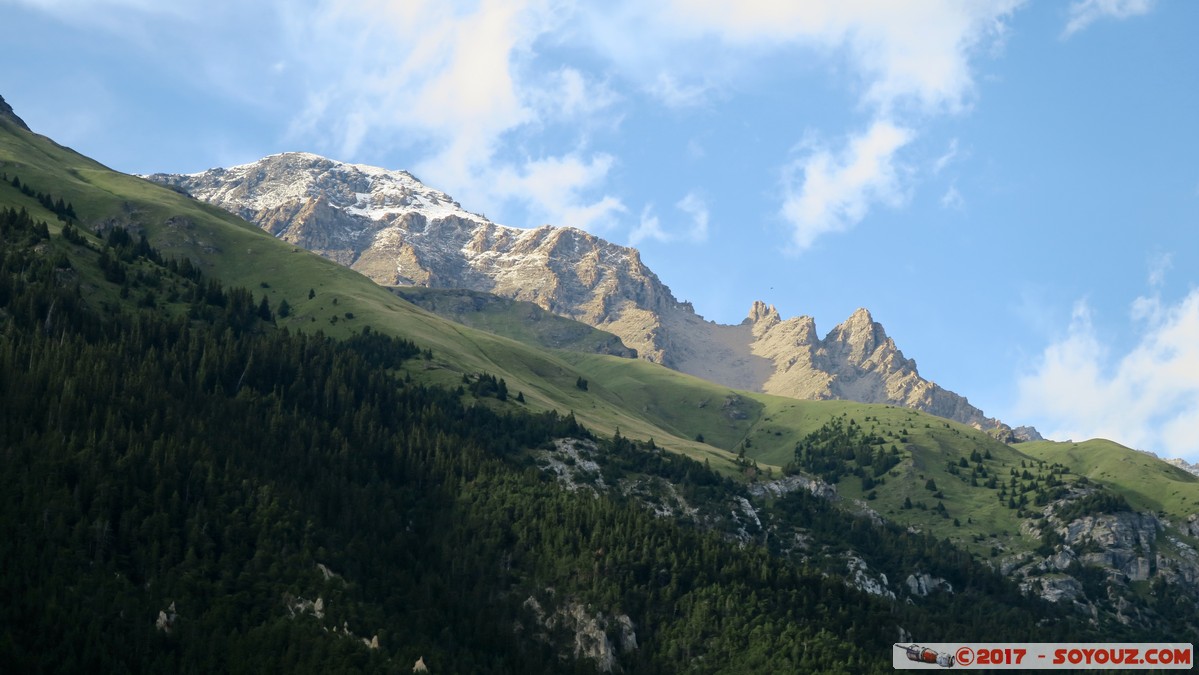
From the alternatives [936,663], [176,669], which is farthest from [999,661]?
[176,669]

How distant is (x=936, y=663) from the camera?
110 metres

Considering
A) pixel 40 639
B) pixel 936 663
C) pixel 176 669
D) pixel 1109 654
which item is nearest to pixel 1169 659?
pixel 1109 654

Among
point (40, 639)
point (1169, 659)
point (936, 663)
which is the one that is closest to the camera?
point (936, 663)

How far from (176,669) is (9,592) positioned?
29753 millimetres

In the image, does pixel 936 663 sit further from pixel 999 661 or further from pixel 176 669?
pixel 176 669

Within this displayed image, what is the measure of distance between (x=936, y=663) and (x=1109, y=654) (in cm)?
1960

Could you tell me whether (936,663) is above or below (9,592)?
above

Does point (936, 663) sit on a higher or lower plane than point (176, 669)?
higher

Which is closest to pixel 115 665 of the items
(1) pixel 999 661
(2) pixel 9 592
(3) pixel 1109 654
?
(2) pixel 9 592

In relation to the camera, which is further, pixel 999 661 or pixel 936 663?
pixel 999 661

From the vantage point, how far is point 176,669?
200m

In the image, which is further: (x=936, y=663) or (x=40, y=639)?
(x=40, y=639)

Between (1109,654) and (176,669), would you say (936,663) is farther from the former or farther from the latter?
(176,669)

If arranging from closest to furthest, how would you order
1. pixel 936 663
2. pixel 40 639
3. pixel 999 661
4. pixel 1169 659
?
pixel 936 663 → pixel 1169 659 → pixel 999 661 → pixel 40 639
